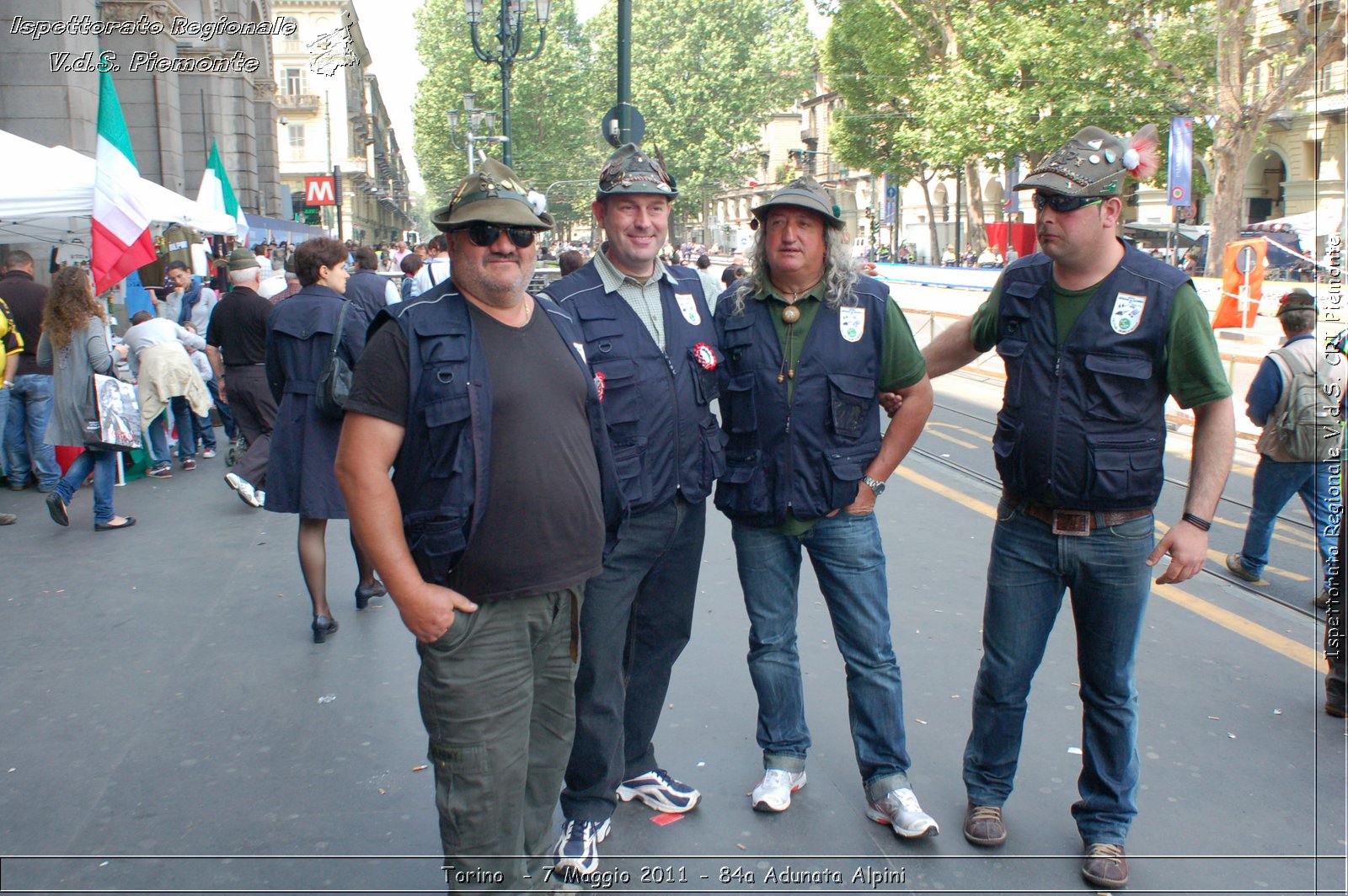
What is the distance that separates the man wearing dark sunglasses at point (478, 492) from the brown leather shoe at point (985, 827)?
1432mm

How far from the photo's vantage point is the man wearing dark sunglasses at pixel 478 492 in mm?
2467

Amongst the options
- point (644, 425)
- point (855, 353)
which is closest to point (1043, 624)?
point (855, 353)

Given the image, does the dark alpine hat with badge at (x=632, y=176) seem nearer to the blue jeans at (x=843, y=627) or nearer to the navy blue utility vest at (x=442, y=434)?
the navy blue utility vest at (x=442, y=434)

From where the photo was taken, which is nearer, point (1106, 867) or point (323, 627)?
point (1106, 867)

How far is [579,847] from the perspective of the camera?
3.16 meters

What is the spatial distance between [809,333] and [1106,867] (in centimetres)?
178

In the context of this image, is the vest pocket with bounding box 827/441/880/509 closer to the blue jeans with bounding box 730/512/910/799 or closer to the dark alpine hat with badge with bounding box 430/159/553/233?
the blue jeans with bounding box 730/512/910/799

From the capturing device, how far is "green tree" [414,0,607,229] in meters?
59.9

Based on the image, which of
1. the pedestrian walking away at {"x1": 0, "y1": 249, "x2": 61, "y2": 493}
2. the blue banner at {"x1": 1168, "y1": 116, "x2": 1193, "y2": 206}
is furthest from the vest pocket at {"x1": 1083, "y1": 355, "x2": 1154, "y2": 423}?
the blue banner at {"x1": 1168, "y1": 116, "x2": 1193, "y2": 206}

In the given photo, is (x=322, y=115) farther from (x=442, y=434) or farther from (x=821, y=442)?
(x=442, y=434)

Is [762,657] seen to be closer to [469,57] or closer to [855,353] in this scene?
[855,353]

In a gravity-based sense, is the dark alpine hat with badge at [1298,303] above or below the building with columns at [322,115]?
below

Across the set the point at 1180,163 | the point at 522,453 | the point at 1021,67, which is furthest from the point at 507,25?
the point at 1021,67

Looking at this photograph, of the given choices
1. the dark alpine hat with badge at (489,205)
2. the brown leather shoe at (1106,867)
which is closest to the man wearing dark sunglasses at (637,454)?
the dark alpine hat with badge at (489,205)
